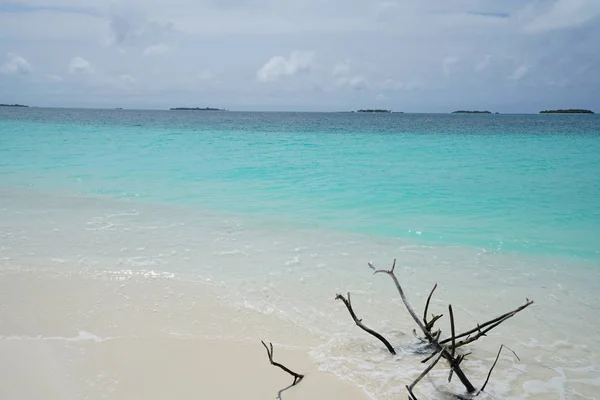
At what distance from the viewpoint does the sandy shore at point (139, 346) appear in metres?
2.64

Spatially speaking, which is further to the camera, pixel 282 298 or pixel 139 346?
pixel 282 298

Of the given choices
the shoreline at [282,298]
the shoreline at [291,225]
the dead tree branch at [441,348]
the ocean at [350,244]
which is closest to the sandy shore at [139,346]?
the shoreline at [282,298]

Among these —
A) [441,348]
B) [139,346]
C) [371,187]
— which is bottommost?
[139,346]

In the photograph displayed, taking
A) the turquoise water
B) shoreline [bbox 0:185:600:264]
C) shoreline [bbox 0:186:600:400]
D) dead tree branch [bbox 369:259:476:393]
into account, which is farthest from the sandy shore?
the turquoise water

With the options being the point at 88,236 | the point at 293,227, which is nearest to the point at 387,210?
the point at 293,227

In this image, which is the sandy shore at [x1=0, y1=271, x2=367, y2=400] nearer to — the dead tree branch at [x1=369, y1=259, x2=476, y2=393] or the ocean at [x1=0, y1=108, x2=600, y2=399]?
the ocean at [x1=0, y1=108, x2=600, y2=399]

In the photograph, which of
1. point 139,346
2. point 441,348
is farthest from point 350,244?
point 441,348

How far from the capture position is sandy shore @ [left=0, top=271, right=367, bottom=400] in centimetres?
264

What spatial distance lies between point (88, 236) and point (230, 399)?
3993 millimetres

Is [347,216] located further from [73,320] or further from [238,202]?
[73,320]

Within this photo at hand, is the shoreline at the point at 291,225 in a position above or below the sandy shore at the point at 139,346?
above

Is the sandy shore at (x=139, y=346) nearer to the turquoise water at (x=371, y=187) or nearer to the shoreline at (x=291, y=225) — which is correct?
the shoreline at (x=291, y=225)

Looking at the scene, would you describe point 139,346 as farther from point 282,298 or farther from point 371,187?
point 371,187

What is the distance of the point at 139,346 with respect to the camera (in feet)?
10.1
